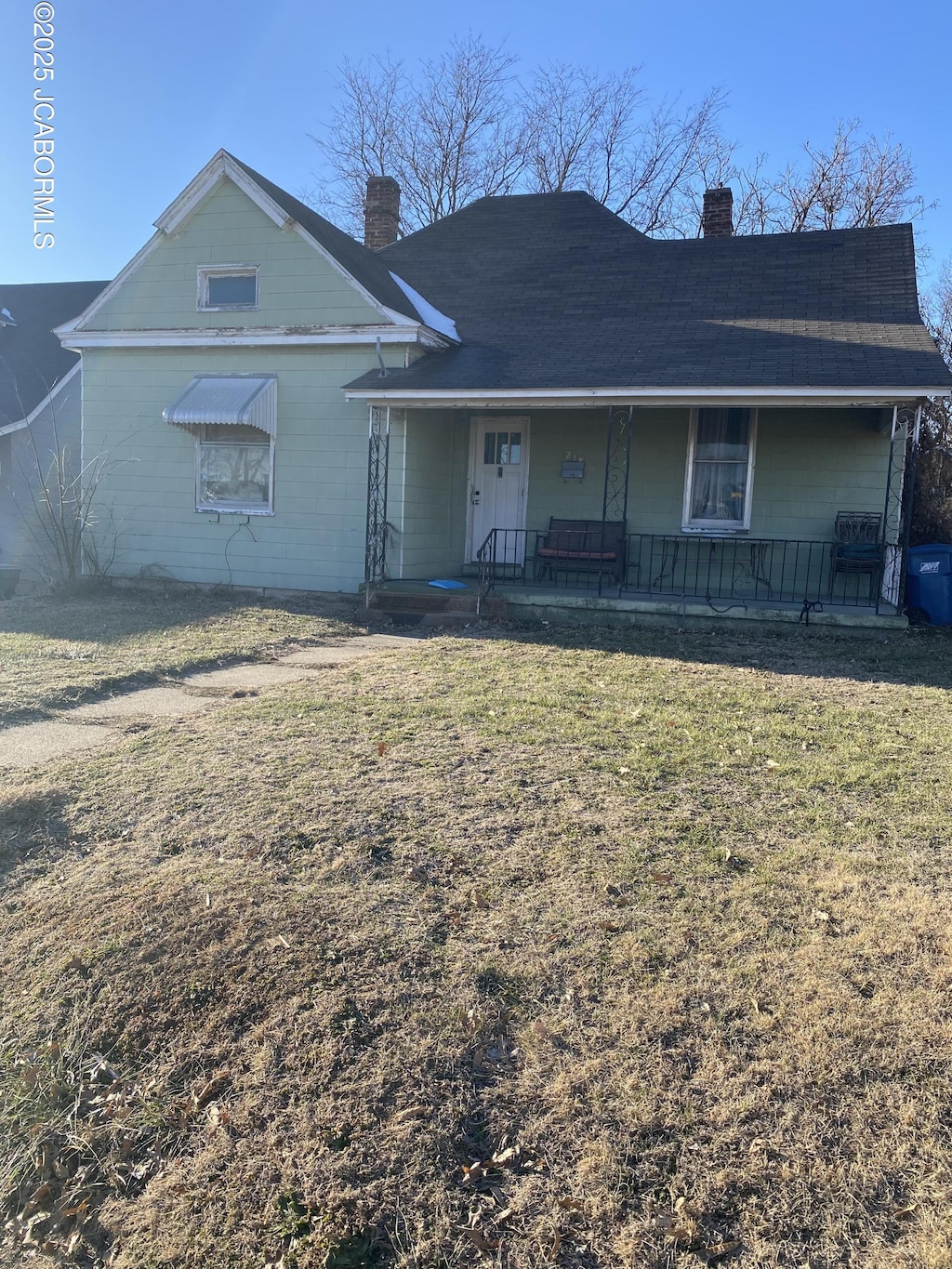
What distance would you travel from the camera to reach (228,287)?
41.5 feet

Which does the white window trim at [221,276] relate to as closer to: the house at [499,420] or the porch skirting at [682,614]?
the house at [499,420]

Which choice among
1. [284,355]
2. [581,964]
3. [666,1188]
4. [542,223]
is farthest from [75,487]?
[666,1188]

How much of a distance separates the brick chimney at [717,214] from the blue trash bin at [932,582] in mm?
7228

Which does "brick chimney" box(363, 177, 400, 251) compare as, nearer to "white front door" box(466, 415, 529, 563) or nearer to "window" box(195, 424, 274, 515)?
"white front door" box(466, 415, 529, 563)

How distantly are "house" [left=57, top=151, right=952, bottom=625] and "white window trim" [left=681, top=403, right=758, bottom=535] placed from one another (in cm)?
3

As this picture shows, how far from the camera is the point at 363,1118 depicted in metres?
2.75

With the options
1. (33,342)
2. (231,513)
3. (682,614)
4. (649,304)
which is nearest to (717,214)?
(649,304)

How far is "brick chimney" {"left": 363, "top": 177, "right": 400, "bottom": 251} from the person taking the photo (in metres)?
16.4

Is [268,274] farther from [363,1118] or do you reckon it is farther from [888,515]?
[363,1118]

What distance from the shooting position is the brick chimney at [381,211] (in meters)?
16.4

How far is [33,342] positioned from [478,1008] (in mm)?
20284

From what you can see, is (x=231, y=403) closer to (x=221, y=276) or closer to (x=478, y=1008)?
(x=221, y=276)

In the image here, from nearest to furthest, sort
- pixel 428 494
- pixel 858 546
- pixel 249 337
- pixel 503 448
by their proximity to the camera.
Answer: pixel 858 546 < pixel 249 337 < pixel 428 494 < pixel 503 448

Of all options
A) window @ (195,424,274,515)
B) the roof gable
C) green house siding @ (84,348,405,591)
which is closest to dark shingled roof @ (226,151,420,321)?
the roof gable
